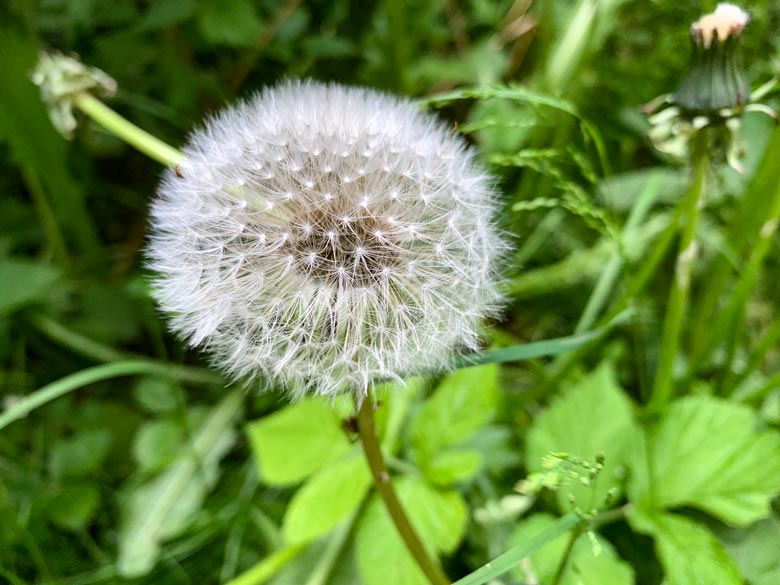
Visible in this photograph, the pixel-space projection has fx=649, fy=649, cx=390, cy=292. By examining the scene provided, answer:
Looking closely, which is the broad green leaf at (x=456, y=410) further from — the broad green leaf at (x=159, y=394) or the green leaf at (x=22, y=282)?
the green leaf at (x=22, y=282)

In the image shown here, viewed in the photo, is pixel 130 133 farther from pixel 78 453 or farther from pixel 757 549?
pixel 757 549

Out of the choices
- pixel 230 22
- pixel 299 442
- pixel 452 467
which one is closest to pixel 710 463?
pixel 452 467

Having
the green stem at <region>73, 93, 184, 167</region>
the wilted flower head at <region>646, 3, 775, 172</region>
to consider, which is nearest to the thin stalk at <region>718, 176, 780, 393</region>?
the wilted flower head at <region>646, 3, 775, 172</region>

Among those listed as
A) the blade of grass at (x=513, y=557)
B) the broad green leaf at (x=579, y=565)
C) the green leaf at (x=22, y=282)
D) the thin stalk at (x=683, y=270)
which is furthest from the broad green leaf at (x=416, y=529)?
the green leaf at (x=22, y=282)

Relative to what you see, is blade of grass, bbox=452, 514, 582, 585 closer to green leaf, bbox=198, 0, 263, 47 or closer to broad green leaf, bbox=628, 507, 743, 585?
broad green leaf, bbox=628, 507, 743, 585

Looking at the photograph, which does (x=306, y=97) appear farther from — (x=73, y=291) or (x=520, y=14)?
(x=520, y=14)
